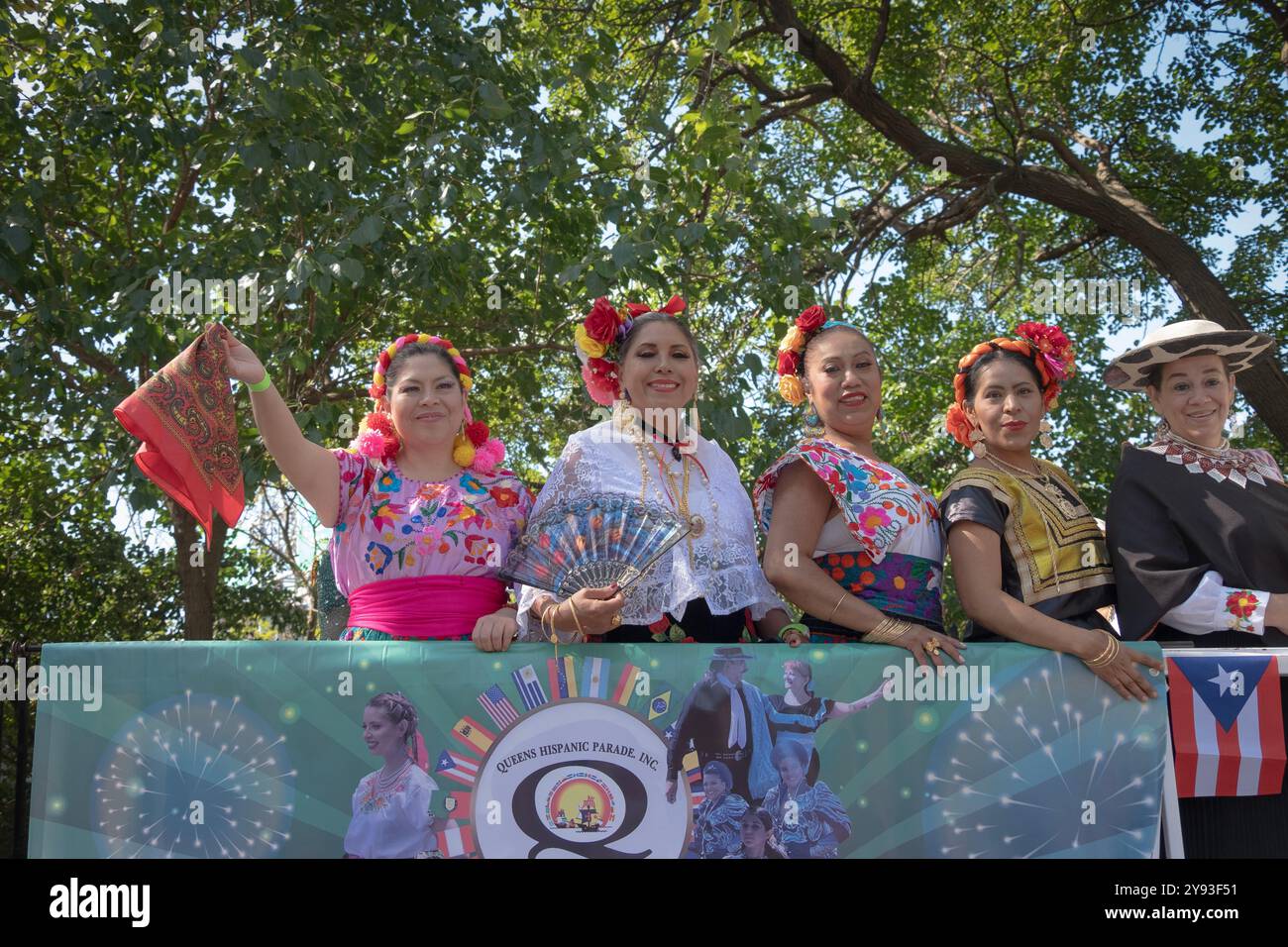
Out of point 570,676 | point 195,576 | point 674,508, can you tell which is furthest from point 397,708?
point 195,576

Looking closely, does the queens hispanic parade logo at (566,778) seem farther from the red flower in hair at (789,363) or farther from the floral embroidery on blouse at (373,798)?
the red flower in hair at (789,363)

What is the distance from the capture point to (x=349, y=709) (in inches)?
109

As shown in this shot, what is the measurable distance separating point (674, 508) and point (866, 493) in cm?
55

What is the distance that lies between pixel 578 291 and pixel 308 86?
6.51 feet

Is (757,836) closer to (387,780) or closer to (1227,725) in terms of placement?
(387,780)

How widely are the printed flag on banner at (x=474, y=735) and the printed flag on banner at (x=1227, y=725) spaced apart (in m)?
1.80

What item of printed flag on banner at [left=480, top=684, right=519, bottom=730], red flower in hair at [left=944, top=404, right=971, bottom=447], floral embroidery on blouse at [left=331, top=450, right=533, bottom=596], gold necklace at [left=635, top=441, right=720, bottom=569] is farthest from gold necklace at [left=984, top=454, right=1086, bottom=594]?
printed flag on banner at [left=480, top=684, right=519, bottom=730]

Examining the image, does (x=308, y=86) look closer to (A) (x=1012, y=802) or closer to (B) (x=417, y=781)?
(B) (x=417, y=781)

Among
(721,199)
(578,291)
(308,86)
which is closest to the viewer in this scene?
(308,86)

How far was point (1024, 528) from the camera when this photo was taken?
3.22m

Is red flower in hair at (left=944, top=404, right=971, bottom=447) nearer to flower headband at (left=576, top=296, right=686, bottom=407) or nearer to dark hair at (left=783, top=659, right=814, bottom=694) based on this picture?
flower headband at (left=576, top=296, right=686, bottom=407)

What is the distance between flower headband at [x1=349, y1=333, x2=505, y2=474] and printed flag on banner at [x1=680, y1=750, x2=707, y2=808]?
1.13 m

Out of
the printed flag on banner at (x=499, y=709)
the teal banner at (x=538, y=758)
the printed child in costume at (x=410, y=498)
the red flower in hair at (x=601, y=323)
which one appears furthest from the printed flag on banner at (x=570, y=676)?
the red flower in hair at (x=601, y=323)
